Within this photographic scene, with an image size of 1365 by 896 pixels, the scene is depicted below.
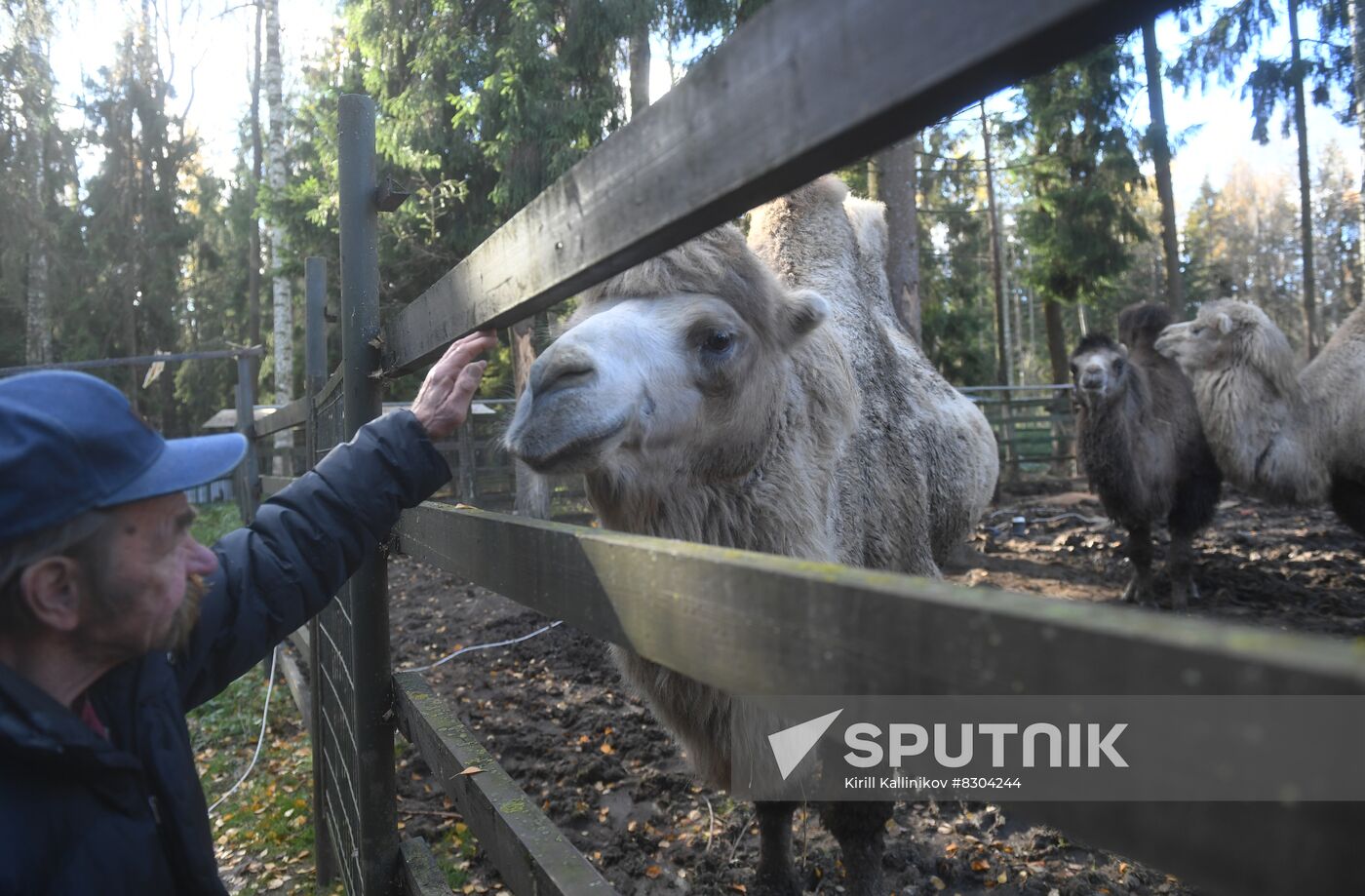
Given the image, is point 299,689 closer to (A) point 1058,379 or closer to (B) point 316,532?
(B) point 316,532

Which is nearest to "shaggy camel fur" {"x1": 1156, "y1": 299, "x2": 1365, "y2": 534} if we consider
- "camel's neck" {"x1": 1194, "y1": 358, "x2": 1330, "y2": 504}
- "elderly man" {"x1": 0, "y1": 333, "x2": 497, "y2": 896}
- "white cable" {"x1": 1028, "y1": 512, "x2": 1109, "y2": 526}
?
"camel's neck" {"x1": 1194, "y1": 358, "x2": 1330, "y2": 504}

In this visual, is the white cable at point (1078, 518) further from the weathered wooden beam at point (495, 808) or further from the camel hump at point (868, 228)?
the weathered wooden beam at point (495, 808)

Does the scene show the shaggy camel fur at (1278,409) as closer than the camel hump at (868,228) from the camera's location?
No

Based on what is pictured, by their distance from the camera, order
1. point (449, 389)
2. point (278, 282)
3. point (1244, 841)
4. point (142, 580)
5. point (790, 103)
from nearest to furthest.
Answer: point (1244, 841), point (790, 103), point (142, 580), point (449, 389), point (278, 282)

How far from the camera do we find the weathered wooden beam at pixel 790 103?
2.43 ft

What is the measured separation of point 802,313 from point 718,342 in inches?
18.3

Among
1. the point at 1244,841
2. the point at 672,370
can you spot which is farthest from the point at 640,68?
the point at 1244,841

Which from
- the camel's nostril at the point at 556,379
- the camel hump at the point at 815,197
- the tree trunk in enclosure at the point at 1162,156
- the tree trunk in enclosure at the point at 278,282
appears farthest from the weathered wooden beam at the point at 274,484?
the tree trunk in enclosure at the point at 1162,156

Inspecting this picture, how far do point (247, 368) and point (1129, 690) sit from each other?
985cm

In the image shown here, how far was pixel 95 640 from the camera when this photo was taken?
1.51 meters

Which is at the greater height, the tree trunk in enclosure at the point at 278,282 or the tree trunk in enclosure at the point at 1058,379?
the tree trunk in enclosure at the point at 278,282

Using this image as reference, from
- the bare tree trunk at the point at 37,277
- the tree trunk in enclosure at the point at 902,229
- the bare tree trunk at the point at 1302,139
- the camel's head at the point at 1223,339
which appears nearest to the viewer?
the camel's head at the point at 1223,339

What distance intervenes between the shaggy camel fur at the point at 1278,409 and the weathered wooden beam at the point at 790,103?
8.64 metres

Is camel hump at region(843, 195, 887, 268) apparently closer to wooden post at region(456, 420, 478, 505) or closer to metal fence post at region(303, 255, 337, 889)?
metal fence post at region(303, 255, 337, 889)
